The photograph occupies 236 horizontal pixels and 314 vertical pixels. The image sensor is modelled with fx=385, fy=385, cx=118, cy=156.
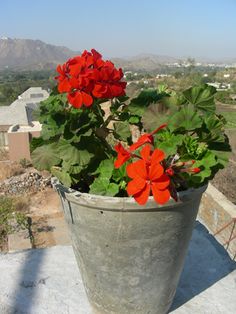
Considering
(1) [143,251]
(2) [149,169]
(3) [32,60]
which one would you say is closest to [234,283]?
(1) [143,251]

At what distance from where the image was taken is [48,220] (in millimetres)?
7824

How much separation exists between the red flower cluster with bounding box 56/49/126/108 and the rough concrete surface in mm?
687

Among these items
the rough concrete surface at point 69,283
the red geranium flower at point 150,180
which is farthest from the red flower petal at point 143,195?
the rough concrete surface at point 69,283

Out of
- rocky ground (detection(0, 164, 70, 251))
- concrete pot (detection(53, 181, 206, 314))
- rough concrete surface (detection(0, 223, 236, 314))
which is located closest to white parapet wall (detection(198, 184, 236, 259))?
rocky ground (detection(0, 164, 70, 251))

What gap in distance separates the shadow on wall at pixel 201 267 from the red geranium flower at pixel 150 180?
59 cm

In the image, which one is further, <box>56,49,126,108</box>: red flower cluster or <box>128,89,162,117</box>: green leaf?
<box>128,89,162,117</box>: green leaf

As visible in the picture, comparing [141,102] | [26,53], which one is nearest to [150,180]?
[141,102]

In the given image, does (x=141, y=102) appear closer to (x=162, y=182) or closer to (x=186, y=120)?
(x=186, y=120)

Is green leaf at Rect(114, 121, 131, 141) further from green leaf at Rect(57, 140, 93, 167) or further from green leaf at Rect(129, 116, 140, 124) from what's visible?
green leaf at Rect(57, 140, 93, 167)

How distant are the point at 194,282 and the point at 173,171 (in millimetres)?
659

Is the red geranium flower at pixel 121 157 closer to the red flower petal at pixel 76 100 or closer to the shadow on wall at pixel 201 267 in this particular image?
the red flower petal at pixel 76 100

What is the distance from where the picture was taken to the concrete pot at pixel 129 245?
3.12 feet

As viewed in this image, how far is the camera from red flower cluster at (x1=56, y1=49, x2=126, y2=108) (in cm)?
92

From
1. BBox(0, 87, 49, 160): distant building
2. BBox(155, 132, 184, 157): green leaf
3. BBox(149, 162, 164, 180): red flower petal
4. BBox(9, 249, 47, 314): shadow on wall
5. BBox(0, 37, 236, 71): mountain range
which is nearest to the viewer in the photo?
BBox(149, 162, 164, 180): red flower petal
